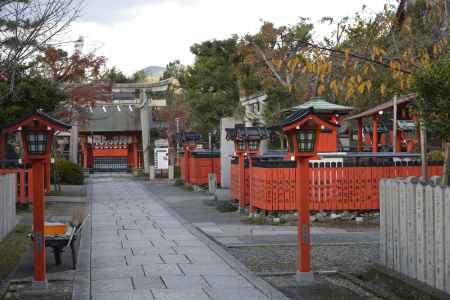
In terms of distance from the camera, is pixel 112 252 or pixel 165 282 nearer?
pixel 165 282

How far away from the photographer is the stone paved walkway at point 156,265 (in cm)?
889

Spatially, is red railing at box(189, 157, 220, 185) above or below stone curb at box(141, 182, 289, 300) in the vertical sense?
above

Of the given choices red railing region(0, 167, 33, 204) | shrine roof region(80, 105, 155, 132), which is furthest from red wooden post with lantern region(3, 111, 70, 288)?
shrine roof region(80, 105, 155, 132)

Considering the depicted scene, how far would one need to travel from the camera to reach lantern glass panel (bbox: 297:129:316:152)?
32.5ft

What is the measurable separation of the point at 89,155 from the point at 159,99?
784 cm

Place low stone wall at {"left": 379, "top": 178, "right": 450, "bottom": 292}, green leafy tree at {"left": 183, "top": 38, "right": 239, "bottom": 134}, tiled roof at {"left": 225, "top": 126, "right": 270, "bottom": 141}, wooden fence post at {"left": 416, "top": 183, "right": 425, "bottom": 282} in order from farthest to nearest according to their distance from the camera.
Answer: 1. green leafy tree at {"left": 183, "top": 38, "right": 239, "bottom": 134}
2. tiled roof at {"left": 225, "top": 126, "right": 270, "bottom": 141}
3. wooden fence post at {"left": 416, "top": 183, "right": 425, "bottom": 282}
4. low stone wall at {"left": 379, "top": 178, "right": 450, "bottom": 292}

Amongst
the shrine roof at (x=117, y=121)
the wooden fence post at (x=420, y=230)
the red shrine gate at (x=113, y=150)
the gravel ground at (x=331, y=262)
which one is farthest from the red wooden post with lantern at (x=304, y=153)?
the red shrine gate at (x=113, y=150)

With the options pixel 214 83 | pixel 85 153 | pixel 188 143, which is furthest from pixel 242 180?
pixel 85 153

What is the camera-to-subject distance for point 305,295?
8789 mm

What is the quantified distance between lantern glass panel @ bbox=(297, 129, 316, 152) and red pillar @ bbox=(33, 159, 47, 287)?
3.73 metres

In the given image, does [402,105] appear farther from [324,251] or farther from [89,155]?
[89,155]

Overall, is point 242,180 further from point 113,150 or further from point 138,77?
point 138,77

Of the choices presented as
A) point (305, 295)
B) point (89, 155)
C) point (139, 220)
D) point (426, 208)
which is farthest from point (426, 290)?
point (89, 155)

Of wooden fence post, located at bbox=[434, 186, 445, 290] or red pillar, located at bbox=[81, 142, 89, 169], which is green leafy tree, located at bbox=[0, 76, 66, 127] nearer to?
wooden fence post, located at bbox=[434, 186, 445, 290]
